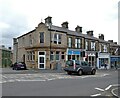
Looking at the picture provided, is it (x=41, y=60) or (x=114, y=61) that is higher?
(x=41, y=60)

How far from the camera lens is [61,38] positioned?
41.3 meters

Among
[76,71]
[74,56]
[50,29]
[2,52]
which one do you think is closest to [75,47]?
[74,56]

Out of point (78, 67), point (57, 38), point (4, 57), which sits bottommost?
point (78, 67)

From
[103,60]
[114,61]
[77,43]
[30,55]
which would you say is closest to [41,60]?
[30,55]

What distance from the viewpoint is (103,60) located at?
53.2 metres

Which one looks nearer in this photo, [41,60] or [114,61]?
[41,60]

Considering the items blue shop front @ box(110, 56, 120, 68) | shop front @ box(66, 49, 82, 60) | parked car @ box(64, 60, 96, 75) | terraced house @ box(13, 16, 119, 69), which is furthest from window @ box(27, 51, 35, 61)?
blue shop front @ box(110, 56, 120, 68)

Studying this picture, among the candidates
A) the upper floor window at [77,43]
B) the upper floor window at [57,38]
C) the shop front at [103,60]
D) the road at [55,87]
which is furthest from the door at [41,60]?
the road at [55,87]

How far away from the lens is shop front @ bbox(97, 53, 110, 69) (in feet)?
169

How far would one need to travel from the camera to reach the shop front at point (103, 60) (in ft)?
169

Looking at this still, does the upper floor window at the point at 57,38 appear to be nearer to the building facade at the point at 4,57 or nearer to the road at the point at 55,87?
the road at the point at 55,87

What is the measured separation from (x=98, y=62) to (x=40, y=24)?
690 inches

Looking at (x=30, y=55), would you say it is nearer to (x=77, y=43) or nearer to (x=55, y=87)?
(x=77, y=43)

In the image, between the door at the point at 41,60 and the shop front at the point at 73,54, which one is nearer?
the door at the point at 41,60
